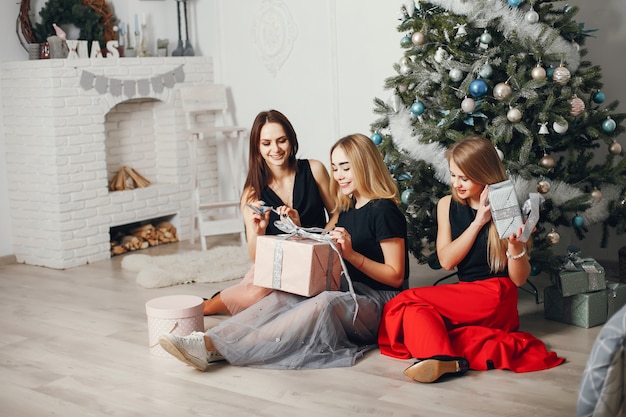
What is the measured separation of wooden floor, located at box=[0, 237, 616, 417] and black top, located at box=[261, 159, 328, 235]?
2.14ft

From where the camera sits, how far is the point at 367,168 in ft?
10.8

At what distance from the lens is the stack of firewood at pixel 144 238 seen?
5469mm

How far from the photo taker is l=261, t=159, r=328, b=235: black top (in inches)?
140

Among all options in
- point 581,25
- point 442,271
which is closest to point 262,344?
point 442,271

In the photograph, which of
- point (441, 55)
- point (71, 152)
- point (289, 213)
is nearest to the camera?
point (289, 213)

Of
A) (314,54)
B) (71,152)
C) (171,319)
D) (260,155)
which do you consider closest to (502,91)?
(260,155)

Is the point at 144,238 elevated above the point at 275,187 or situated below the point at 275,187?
below

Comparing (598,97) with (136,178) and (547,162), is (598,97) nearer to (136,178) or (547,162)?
(547,162)

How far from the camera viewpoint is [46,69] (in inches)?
195

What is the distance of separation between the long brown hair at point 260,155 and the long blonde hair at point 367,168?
27 centimetres

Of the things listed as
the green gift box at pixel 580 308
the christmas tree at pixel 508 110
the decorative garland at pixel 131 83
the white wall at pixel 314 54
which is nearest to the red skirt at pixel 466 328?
the green gift box at pixel 580 308

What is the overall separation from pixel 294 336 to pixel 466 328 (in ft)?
2.17

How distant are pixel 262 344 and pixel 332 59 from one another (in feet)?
8.54

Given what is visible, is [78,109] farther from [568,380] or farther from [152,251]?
[568,380]
